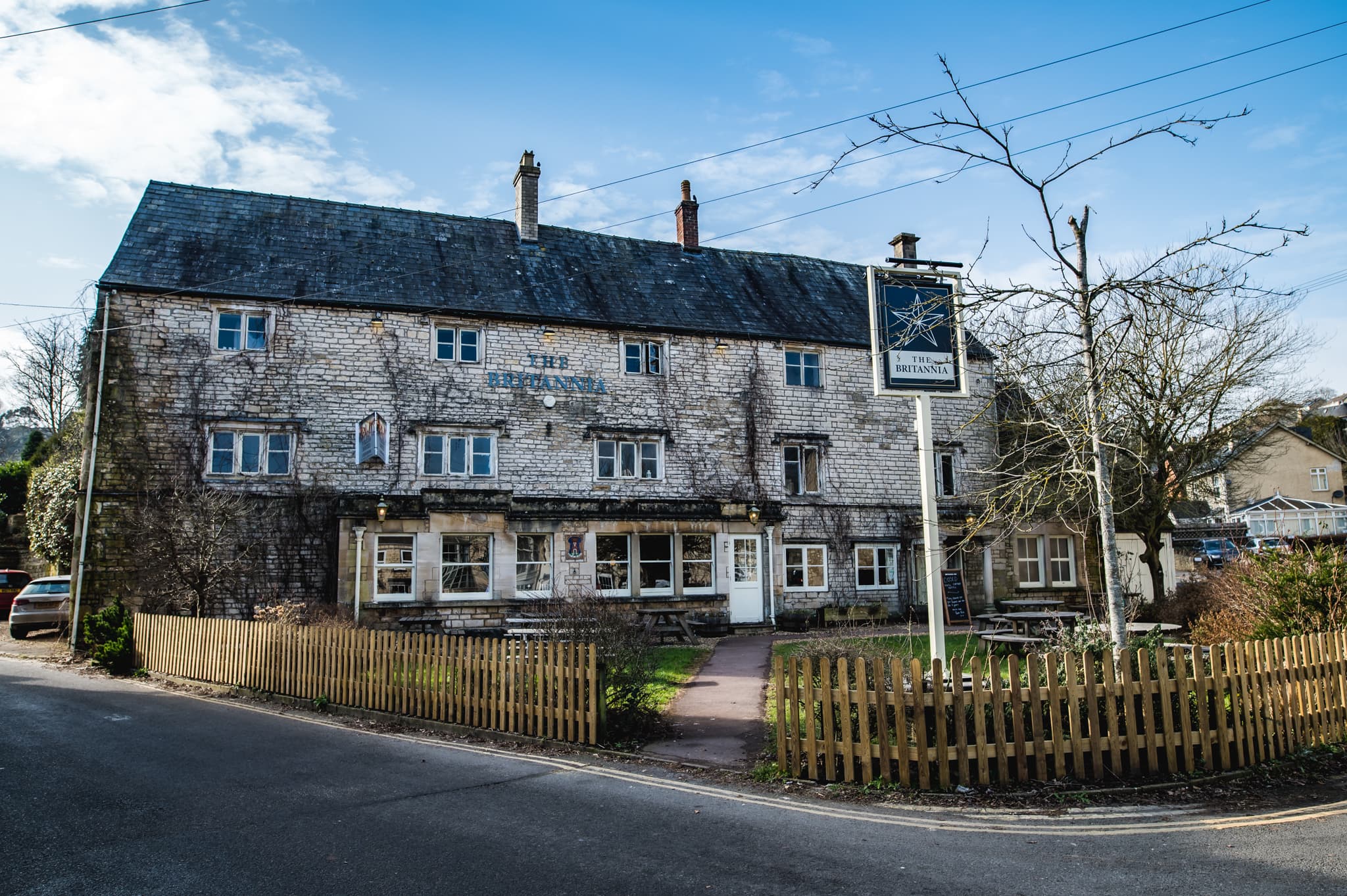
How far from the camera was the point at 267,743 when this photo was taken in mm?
9656

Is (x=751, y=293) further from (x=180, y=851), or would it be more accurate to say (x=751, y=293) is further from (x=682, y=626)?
(x=180, y=851)

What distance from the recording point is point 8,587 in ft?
84.3

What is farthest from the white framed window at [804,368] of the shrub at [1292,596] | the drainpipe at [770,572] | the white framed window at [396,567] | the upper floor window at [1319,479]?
the upper floor window at [1319,479]

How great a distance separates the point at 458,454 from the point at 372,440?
2.17 metres

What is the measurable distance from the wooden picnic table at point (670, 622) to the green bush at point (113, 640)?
10.4 meters

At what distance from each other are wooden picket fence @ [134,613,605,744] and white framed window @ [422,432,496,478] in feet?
25.7

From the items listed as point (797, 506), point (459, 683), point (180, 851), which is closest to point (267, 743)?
point (459, 683)

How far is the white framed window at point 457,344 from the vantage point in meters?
22.2

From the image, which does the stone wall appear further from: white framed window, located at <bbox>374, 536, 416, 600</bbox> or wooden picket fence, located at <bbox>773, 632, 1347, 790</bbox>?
wooden picket fence, located at <bbox>773, 632, 1347, 790</bbox>

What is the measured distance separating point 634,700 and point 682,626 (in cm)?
1077

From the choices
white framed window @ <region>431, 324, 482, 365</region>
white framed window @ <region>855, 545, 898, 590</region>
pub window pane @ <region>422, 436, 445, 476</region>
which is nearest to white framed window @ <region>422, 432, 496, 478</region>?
pub window pane @ <region>422, 436, 445, 476</region>

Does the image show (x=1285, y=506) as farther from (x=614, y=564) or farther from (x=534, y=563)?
(x=534, y=563)

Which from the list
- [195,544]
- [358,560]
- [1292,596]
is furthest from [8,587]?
[1292,596]

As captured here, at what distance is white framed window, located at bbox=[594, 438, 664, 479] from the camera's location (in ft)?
76.2
